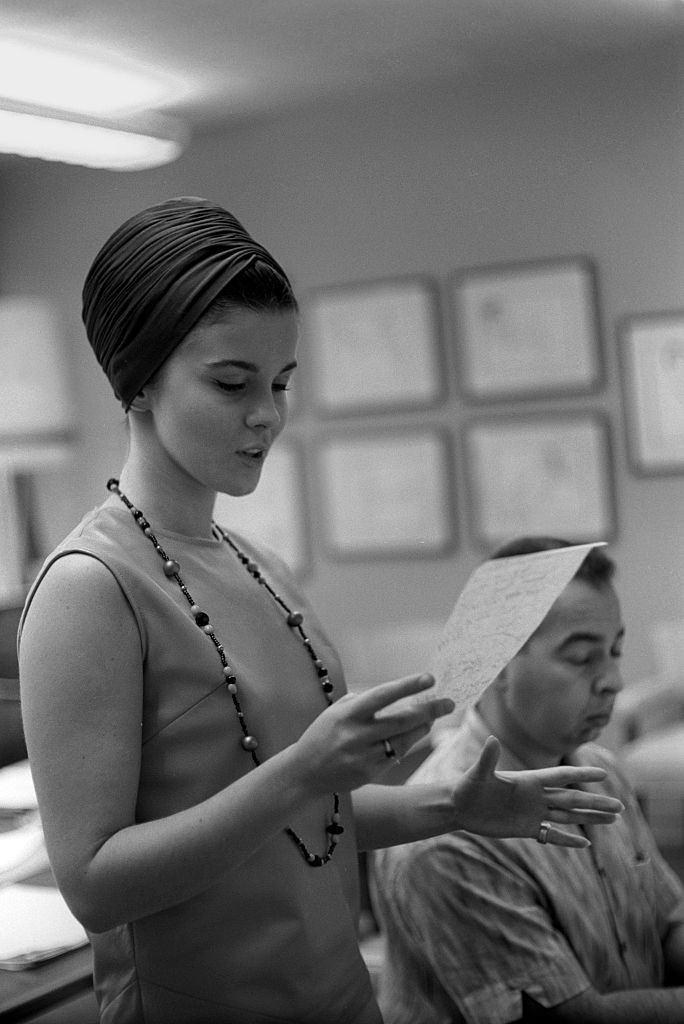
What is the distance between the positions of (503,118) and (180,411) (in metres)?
3.66

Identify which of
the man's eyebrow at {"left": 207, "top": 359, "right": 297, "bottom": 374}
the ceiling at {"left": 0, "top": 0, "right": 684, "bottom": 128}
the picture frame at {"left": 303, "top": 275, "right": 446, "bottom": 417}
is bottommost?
the man's eyebrow at {"left": 207, "top": 359, "right": 297, "bottom": 374}

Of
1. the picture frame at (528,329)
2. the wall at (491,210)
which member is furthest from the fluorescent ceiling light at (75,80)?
the picture frame at (528,329)

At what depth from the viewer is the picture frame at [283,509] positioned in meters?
5.37

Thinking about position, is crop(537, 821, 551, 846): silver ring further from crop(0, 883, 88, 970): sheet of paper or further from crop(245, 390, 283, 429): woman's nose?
crop(0, 883, 88, 970): sheet of paper

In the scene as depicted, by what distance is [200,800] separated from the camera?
48.8 inches

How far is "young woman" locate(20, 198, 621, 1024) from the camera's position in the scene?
112 centimetres

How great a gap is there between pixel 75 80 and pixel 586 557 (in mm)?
1070

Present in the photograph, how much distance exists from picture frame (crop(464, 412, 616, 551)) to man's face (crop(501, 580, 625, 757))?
3070 mm

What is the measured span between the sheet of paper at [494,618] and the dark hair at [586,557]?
488mm

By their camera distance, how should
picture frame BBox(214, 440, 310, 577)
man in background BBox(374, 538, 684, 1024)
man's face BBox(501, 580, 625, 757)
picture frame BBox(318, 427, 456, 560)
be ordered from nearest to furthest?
1. man in background BBox(374, 538, 684, 1024)
2. man's face BBox(501, 580, 625, 757)
3. picture frame BBox(318, 427, 456, 560)
4. picture frame BBox(214, 440, 310, 577)

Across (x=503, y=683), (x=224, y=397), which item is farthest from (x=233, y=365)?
(x=503, y=683)

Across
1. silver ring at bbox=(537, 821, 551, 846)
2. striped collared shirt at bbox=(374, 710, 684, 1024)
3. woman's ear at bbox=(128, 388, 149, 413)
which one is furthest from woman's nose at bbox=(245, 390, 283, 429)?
striped collared shirt at bbox=(374, 710, 684, 1024)

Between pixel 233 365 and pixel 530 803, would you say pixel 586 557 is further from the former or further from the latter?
pixel 233 365

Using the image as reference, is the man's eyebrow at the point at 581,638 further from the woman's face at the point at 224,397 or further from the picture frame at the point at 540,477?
the picture frame at the point at 540,477
